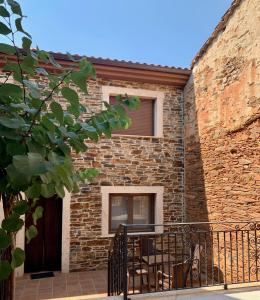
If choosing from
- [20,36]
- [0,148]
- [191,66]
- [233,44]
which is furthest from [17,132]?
[191,66]

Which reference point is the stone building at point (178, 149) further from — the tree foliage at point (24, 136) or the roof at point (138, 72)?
the tree foliage at point (24, 136)

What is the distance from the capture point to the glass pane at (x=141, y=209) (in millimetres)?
7891

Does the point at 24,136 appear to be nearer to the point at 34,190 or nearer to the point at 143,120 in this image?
the point at 34,190

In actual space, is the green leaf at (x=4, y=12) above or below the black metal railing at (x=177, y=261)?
Result: above

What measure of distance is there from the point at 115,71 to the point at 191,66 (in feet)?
7.50

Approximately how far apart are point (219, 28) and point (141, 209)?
5201mm

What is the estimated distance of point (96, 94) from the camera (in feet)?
24.8

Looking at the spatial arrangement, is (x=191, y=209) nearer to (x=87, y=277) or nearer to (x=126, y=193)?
(x=126, y=193)

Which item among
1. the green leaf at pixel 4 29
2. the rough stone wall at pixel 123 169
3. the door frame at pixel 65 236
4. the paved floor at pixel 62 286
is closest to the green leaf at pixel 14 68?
the green leaf at pixel 4 29

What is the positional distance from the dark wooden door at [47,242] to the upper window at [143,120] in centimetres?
284

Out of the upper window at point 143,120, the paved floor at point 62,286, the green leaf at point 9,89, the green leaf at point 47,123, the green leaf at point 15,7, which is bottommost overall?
the paved floor at point 62,286

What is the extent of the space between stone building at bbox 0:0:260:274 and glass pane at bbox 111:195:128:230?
3 centimetres

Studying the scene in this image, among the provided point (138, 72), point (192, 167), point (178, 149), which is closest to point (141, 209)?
point (192, 167)

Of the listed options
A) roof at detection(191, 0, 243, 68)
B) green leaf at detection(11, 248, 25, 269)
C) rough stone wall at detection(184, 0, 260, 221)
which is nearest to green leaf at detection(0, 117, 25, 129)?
green leaf at detection(11, 248, 25, 269)
